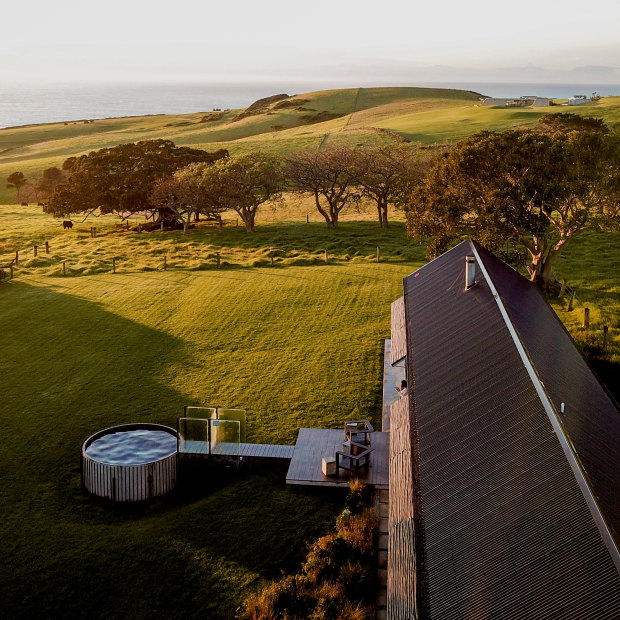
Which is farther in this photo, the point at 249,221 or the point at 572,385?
the point at 249,221

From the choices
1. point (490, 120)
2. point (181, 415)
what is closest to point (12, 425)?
point (181, 415)

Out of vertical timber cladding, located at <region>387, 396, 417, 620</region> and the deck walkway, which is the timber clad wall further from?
the deck walkway

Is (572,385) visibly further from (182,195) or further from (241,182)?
(182,195)

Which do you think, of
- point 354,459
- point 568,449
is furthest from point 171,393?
point 568,449

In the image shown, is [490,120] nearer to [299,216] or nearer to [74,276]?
[299,216]

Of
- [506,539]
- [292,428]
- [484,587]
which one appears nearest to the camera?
[484,587]

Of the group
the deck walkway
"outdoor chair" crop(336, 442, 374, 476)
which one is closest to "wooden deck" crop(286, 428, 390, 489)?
"outdoor chair" crop(336, 442, 374, 476)
